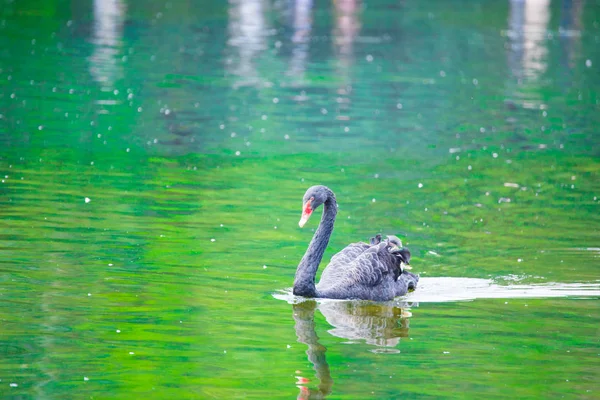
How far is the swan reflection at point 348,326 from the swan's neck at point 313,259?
0.43 feet

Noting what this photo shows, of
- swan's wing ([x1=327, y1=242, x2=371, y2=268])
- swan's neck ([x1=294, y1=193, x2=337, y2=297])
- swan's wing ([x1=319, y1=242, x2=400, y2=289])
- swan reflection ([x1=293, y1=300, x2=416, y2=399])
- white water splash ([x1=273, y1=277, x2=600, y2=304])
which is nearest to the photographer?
swan reflection ([x1=293, y1=300, x2=416, y2=399])

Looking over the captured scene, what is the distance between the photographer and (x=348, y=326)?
928cm

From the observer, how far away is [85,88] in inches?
855

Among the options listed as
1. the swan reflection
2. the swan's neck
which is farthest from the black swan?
the swan reflection

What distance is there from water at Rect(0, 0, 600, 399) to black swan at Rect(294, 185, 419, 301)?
5.1 inches

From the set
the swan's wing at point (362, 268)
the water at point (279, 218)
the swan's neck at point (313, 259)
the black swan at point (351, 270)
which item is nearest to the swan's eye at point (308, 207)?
the black swan at point (351, 270)

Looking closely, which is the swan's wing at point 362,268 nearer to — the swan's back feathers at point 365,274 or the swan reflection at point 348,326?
the swan's back feathers at point 365,274

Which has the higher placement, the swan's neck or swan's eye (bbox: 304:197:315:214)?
swan's eye (bbox: 304:197:315:214)

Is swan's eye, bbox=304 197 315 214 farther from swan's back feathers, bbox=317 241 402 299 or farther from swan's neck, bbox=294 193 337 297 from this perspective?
swan's back feathers, bbox=317 241 402 299

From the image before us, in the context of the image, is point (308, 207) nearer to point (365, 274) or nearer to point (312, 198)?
point (312, 198)

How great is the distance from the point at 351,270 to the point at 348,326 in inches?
34.2

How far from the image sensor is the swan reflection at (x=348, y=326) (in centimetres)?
804

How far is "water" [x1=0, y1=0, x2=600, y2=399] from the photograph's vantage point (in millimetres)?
8086

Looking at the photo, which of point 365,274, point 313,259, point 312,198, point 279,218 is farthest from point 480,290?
point 279,218
